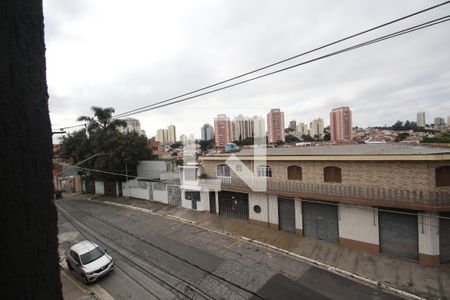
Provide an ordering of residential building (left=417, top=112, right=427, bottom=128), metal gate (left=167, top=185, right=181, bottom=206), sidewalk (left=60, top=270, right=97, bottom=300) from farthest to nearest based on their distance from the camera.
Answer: residential building (left=417, top=112, right=427, bottom=128) → metal gate (left=167, top=185, right=181, bottom=206) → sidewalk (left=60, top=270, right=97, bottom=300)

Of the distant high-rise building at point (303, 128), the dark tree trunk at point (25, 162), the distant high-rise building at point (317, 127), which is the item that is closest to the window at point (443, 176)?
the dark tree trunk at point (25, 162)

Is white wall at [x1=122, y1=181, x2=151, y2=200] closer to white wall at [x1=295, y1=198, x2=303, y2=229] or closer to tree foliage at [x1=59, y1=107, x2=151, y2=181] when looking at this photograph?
tree foliage at [x1=59, y1=107, x2=151, y2=181]

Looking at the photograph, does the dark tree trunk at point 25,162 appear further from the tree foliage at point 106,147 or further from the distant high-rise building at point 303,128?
the distant high-rise building at point 303,128

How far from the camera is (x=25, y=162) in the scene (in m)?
0.78

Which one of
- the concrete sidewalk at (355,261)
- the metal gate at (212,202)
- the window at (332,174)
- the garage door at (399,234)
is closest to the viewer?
the concrete sidewalk at (355,261)

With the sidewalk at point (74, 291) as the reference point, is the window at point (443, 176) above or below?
above

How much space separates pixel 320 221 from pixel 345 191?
2.80 meters

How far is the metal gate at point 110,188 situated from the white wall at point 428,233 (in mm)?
31658

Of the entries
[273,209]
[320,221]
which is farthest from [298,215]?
[273,209]

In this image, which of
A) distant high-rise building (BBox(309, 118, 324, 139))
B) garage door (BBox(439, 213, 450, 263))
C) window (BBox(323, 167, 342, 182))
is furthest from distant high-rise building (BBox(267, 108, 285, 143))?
distant high-rise building (BBox(309, 118, 324, 139))

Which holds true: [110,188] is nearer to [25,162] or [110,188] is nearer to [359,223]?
[359,223]

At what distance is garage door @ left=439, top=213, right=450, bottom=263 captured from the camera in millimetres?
12773

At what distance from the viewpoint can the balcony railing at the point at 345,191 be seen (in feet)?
41.3

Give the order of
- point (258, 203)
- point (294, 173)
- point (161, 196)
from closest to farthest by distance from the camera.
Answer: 1. point (294, 173)
2. point (258, 203)
3. point (161, 196)
